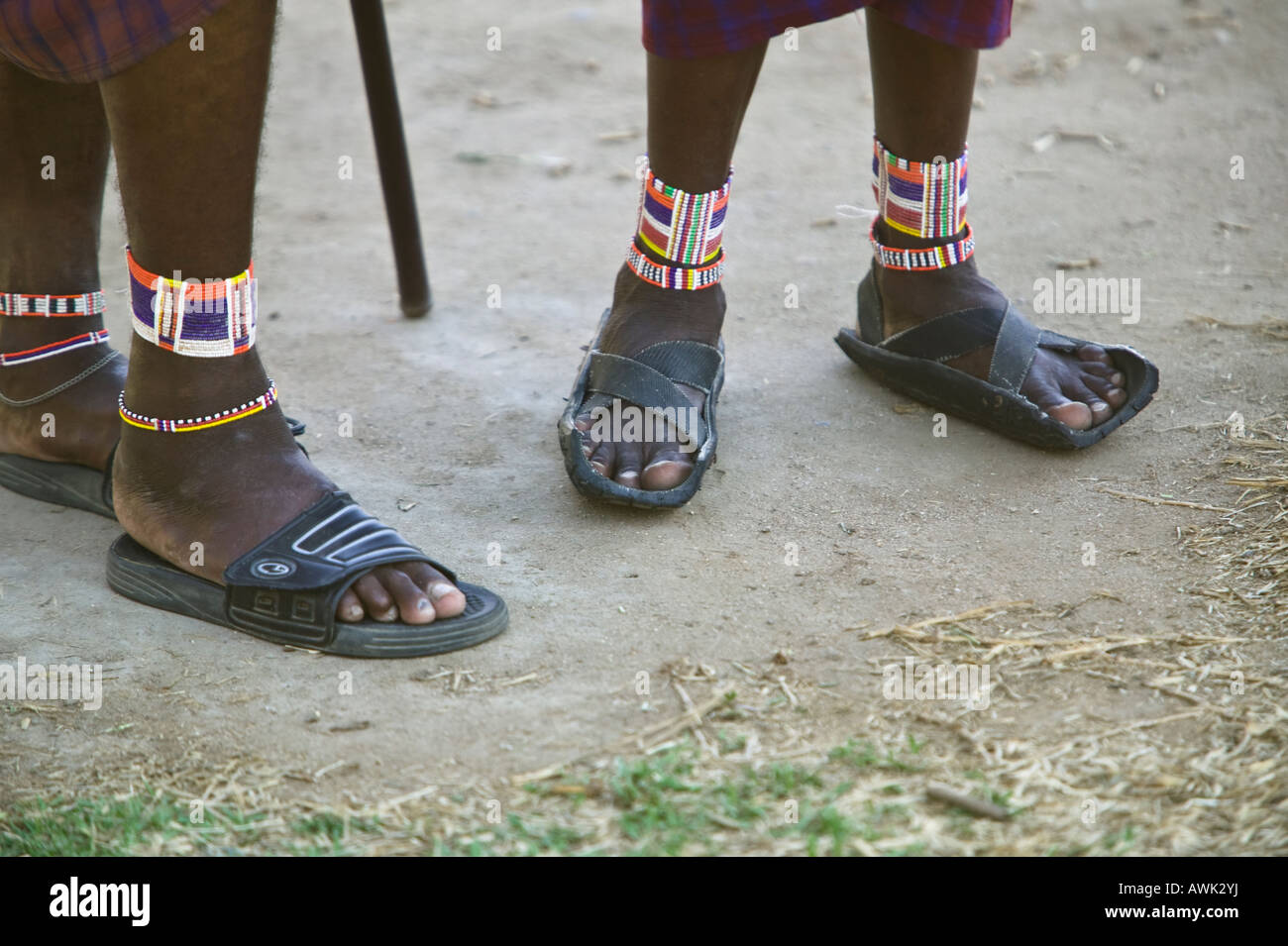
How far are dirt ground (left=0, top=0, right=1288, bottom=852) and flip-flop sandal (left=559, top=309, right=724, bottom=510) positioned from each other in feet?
0.17

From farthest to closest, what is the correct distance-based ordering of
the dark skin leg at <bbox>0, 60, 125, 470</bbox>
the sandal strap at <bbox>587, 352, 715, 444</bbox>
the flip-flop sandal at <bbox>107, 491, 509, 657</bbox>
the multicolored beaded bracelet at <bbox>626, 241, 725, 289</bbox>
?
the multicolored beaded bracelet at <bbox>626, 241, 725, 289</bbox> < the sandal strap at <bbox>587, 352, 715, 444</bbox> < the dark skin leg at <bbox>0, 60, 125, 470</bbox> < the flip-flop sandal at <bbox>107, 491, 509, 657</bbox>

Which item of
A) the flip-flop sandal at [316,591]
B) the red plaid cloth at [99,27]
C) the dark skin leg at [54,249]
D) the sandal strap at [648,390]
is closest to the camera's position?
the red plaid cloth at [99,27]

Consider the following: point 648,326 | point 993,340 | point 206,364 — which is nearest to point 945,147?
point 993,340

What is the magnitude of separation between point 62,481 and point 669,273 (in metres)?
0.87

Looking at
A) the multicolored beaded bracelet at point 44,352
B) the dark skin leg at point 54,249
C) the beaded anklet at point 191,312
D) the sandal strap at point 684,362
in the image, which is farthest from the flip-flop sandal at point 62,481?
the sandal strap at point 684,362

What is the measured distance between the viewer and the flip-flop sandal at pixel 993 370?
5.56 ft

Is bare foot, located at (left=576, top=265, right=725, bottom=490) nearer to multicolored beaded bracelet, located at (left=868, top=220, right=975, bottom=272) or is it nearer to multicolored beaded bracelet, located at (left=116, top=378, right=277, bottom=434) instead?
multicolored beaded bracelet, located at (left=868, top=220, right=975, bottom=272)

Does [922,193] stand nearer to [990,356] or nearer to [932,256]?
[932,256]

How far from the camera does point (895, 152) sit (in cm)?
179

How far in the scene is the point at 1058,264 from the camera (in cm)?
239

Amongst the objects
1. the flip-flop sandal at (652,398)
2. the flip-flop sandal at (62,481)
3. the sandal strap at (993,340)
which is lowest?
the flip-flop sandal at (62,481)

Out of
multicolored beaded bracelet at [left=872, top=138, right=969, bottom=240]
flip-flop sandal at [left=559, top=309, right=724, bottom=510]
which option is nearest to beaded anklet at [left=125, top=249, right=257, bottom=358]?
flip-flop sandal at [left=559, top=309, right=724, bottom=510]

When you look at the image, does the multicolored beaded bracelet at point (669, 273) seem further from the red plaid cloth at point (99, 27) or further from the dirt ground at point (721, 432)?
the red plaid cloth at point (99, 27)

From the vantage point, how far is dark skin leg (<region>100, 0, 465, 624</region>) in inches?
49.7
